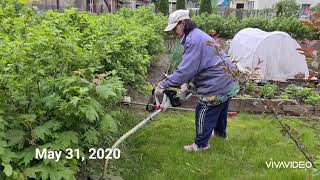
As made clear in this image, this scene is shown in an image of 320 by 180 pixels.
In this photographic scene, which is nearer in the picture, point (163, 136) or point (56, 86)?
point (56, 86)

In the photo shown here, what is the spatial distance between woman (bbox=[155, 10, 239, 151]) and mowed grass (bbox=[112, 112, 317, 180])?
0.37 meters

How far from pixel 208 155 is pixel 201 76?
3.33ft

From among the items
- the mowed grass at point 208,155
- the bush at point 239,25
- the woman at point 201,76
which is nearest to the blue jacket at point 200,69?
the woman at point 201,76

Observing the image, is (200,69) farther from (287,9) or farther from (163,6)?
(287,9)

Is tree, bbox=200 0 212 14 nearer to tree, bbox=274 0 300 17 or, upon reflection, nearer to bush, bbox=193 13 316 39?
tree, bbox=274 0 300 17

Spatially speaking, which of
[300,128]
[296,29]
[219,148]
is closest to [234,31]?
[296,29]

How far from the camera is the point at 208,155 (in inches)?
215

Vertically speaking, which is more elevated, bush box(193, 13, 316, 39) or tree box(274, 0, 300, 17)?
tree box(274, 0, 300, 17)

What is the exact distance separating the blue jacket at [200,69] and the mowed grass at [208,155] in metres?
0.85

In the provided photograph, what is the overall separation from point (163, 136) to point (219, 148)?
A: 91cm

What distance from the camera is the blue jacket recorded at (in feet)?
17.0

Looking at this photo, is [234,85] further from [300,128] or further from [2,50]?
[2,50]

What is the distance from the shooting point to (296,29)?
68.3 ft

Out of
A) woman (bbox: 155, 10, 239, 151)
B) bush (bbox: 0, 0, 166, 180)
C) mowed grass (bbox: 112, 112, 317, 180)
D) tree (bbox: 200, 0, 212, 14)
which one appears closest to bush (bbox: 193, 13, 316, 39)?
tree (bbox: 200, 0, 212, 14)
